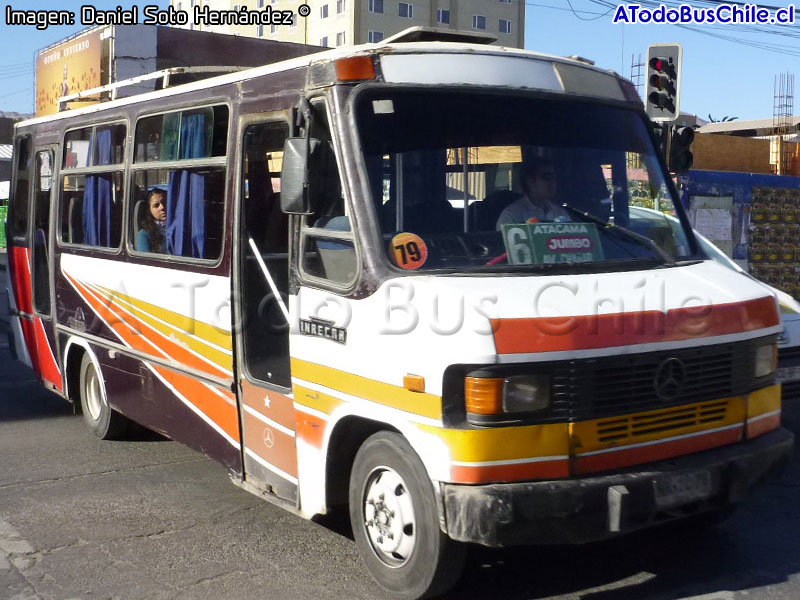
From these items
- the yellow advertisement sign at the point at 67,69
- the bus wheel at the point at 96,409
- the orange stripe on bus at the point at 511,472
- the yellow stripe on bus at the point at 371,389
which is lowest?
the bus wheel at the point at 96,409

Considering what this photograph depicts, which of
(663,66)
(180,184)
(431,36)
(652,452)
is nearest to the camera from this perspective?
(652,452)

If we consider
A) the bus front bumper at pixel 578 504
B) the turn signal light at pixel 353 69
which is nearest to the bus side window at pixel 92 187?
the turn signal light at pixel 353 69

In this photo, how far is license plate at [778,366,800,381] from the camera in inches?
287

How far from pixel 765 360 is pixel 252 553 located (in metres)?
2.86

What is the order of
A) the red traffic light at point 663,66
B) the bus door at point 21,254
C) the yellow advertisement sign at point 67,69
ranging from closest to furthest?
the bus door at point 21,254 < the red traffic light at point 663,66 < the yellow advertisement sign at point 67,69

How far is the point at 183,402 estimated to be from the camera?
6.55 meters

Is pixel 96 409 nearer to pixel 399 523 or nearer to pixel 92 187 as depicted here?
pixel 92 187

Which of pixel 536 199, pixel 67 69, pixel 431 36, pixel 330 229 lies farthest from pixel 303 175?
pixel 67 69

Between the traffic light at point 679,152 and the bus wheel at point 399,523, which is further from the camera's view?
the traffic light at point 679,152

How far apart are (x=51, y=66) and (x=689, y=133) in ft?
56.6

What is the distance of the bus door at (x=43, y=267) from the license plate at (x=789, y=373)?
593 centimetres

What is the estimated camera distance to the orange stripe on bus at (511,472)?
4156mm

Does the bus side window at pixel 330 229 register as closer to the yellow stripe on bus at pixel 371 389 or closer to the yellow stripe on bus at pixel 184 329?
the yellow stripe on bus at pixel 371 389

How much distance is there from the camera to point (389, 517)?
4641 millimetres
